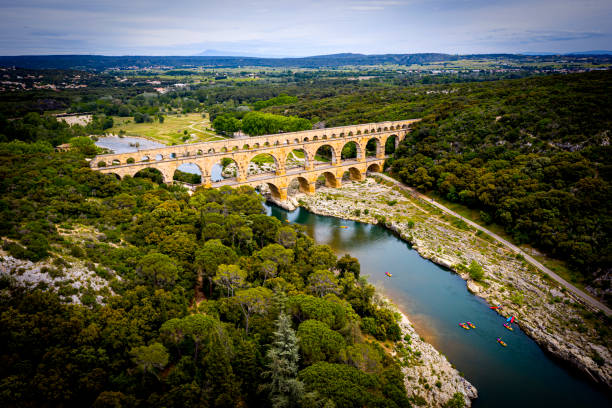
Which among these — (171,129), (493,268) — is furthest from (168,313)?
(171,129)

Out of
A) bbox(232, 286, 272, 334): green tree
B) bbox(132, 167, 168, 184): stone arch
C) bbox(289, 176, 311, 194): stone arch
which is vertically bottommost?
bbox(289, 176, 311, 194): stone arch

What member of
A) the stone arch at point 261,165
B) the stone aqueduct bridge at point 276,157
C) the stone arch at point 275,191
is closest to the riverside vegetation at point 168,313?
the stone aqueduct bridge at point 276,157

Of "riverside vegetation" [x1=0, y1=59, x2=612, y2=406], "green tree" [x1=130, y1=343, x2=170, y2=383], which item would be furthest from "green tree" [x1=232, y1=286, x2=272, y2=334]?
"green tree" [x1=130, y1=343, x2=170, y2=383]

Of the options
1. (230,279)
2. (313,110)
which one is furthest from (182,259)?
(313,110)

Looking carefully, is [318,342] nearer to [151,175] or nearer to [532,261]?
[532,261]

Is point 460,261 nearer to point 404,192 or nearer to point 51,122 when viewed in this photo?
point 404,192

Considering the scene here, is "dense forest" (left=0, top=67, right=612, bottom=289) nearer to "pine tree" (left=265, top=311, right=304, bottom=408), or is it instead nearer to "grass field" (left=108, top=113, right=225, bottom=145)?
"grass field" (left=108, top=113, right=225, bottom=145)

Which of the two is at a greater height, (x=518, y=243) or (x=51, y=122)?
(x=51, y=122)
